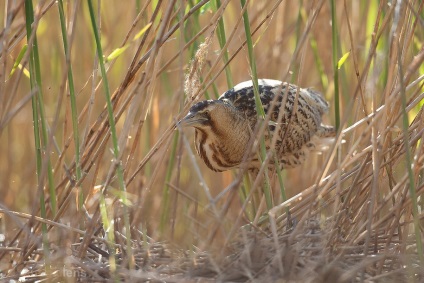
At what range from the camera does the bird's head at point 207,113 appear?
233cm

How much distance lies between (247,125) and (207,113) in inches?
13.5

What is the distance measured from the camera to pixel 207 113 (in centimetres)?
245

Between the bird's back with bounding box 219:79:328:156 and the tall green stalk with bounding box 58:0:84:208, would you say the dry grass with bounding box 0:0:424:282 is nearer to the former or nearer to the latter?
the tall green stalk with bounding box 58:0:84:208

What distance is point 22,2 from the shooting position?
175cm

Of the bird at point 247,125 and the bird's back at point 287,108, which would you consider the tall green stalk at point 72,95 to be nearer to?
the bird at point 247,125

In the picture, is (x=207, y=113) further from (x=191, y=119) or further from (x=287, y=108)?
(x=287, y=108)

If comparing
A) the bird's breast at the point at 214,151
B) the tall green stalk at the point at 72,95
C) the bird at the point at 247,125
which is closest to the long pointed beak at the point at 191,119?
the bird at the point at 247,125

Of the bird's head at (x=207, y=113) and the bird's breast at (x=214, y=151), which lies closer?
the bird's head at (x=207, y=113)

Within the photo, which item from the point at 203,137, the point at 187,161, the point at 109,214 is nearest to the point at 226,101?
the point at 203,137

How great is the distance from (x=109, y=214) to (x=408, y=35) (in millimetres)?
878

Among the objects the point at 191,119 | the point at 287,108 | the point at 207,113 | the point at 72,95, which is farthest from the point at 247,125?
the point at 72,95

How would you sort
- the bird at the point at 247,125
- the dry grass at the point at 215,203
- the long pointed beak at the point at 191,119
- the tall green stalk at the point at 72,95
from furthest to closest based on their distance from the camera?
1. the bird at the point at 247,125
2. the long pointed beak at the point at 191,119
3. the tall green stalk at the point at 72,95
4. the dry grass at the point at 215,203

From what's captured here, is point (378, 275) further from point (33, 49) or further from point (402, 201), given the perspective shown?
point (33, 49)

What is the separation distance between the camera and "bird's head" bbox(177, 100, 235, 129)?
2.33 m
